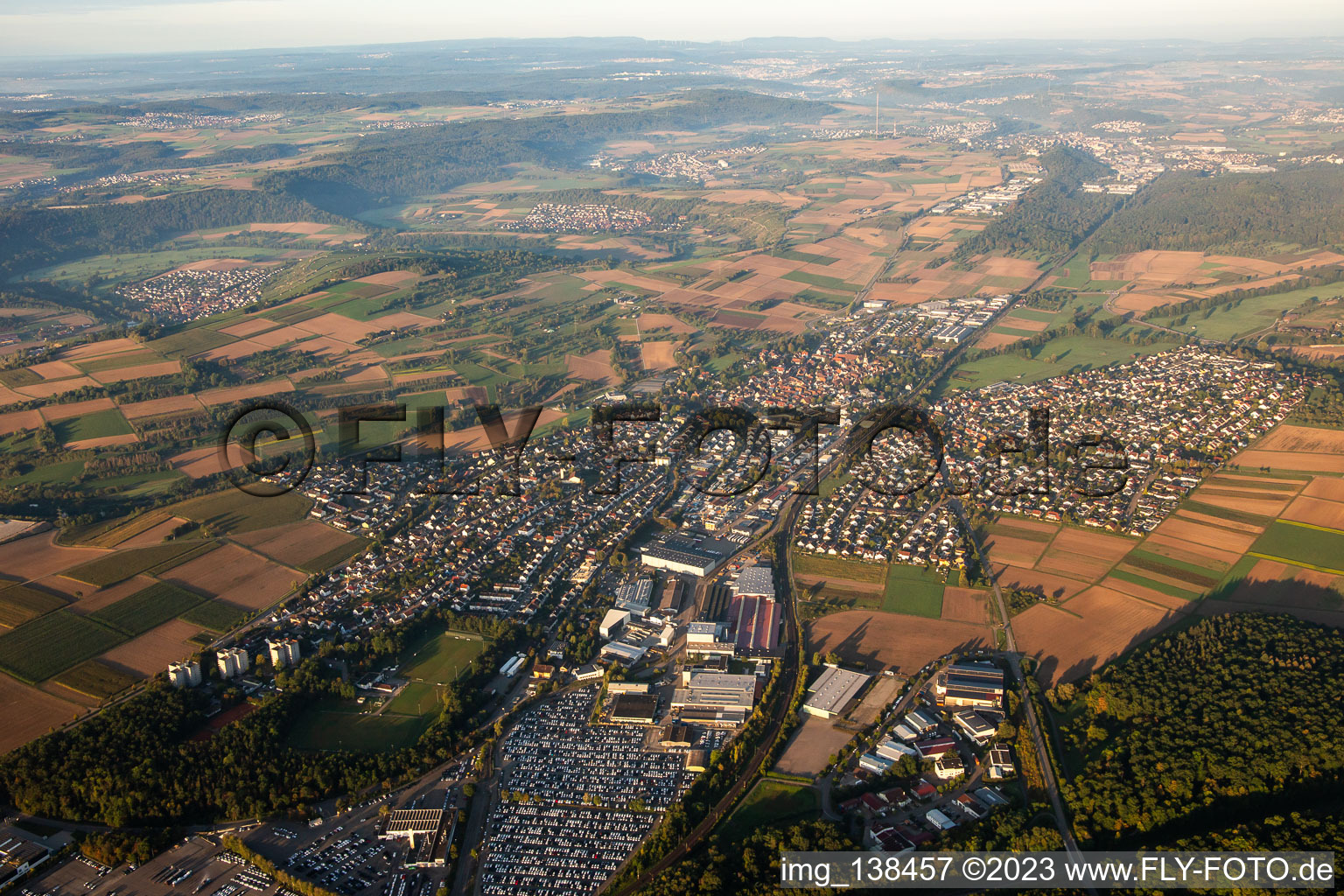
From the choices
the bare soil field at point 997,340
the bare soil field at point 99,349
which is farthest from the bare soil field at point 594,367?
the bare soil field at point 99,349

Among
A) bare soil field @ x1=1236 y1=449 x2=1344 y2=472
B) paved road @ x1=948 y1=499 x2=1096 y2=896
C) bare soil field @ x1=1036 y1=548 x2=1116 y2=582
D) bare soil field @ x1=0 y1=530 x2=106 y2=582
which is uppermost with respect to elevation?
bare soil field @ x1=1236 y1=449 x2=1344 y2=472

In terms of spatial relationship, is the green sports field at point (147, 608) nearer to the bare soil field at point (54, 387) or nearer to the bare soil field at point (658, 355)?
the bare soil field at point (54, 387)

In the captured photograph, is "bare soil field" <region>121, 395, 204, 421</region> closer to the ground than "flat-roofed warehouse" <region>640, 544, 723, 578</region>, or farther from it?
farther from it

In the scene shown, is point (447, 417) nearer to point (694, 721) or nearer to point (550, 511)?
point (550, 511)

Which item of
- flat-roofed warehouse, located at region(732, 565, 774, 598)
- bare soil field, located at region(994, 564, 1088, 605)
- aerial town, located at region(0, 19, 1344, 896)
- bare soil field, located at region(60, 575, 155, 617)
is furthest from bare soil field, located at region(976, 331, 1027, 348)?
bare soil field, located at region(60, 575, 155, 617)

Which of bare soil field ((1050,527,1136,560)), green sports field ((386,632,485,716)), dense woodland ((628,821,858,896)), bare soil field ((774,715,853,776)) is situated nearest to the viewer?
dense woodland ((628,821,858,896))

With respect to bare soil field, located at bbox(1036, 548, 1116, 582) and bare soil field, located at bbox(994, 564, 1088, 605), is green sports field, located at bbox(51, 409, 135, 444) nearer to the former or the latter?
bare soil field, located at bbox(994, 564, 1088, 605)

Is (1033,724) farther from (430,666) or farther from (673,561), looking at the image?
(430,666)
